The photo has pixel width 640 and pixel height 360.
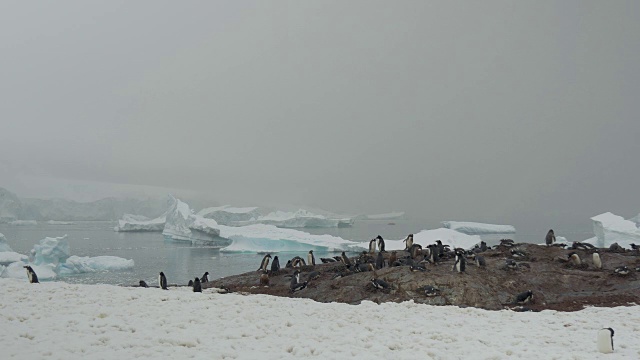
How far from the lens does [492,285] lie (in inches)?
504

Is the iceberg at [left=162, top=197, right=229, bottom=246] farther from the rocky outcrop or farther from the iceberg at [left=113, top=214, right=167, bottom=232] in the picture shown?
the rocky outcrop

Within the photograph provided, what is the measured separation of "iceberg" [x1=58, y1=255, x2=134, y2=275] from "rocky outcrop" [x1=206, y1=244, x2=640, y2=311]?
19677 millimetres

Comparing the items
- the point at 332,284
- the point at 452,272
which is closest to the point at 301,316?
the point at 332,284

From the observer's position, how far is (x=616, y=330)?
8734mm

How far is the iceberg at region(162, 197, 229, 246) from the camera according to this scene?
5209 centimetres

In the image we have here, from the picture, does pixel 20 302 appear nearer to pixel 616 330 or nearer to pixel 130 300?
pixel 130 300

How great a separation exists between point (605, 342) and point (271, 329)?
519 centimetres

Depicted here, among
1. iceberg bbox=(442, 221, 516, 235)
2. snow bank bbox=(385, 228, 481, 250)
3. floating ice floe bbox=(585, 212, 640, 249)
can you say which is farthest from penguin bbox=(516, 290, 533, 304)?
iceberg bbox=(442, 221, 516, 235)

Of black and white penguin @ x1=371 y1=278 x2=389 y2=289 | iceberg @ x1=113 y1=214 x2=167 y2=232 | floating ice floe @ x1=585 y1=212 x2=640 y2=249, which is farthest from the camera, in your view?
iceberg @ x1=113 y1=214 x2=167 y2=232

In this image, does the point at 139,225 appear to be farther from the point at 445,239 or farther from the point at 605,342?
the point at 605,342

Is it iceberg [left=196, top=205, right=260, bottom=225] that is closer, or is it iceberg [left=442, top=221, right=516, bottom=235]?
iceberg [left=442, top=221, right=516, bottom=235]

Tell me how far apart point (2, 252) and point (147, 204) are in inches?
3126

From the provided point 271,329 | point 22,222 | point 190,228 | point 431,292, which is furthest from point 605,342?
point 22,222

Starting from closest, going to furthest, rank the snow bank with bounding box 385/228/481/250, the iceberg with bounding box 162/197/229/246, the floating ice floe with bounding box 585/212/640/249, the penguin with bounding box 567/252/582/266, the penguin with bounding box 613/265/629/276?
the penguin with bounding box 613/265/629/276, the penguin with bounding box 567/252/582/266, the floating ice floe with bounding box 585/212/640/249, the snow bank with bounding box 385/228/481/250, the iceberg with bounding box 162/197/229/246
